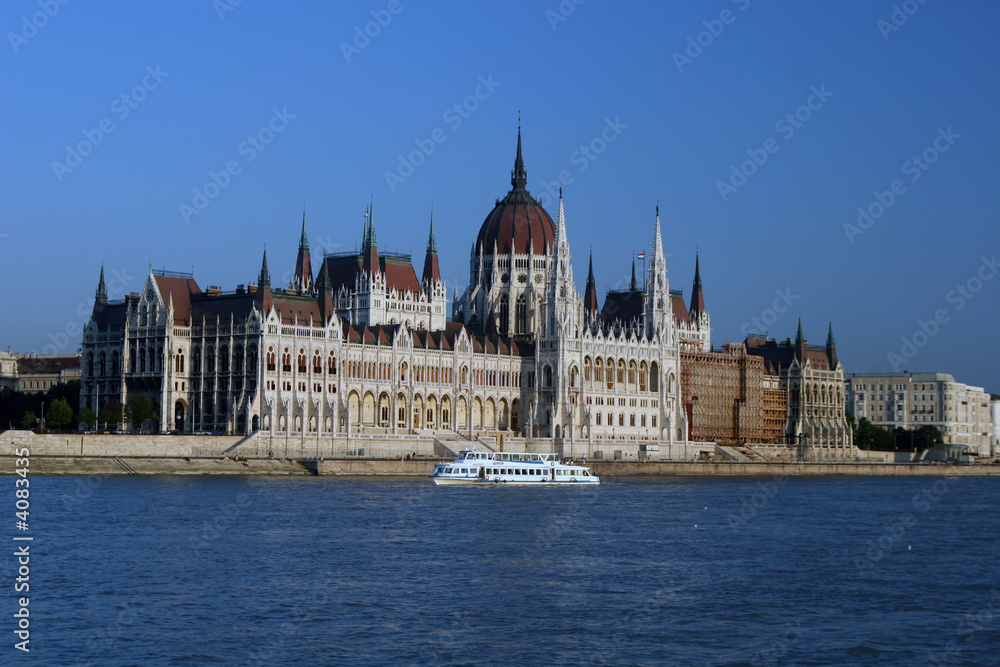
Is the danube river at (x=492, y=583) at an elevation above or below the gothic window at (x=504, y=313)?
below

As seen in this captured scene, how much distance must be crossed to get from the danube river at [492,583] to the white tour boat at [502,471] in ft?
61.8

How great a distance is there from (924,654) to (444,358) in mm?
103648

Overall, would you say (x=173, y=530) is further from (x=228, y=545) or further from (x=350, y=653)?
(x=350, y=653)

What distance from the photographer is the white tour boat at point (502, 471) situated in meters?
104

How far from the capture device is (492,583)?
1971 inches

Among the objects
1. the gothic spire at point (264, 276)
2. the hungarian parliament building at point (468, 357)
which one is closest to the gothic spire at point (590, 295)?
the hungarian parliament building at point (468, 357)

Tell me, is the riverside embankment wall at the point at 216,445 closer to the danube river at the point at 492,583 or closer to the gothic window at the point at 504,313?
the danube river at the point at 492,583

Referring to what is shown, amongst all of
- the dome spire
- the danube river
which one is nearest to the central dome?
the dome spire

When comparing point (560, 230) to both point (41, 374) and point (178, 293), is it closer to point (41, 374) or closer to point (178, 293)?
point (178, 293)

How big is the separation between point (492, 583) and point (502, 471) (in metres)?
55.6

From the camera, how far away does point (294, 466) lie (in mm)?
112125

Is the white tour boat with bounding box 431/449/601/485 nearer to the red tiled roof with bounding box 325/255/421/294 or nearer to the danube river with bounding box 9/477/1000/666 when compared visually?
the danube river with bounding box 9/477/1000/666

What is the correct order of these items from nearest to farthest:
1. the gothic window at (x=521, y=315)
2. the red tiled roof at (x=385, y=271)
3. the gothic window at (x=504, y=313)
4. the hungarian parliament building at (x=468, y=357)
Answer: the hungarian parliament building at (x=468, y=357)
the red tiled roof at (x=385, y=271)
the gothic window at (x=521, y=315)
the gothic window at (x=504, y=313)

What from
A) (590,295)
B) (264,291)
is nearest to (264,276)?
(264,291)
